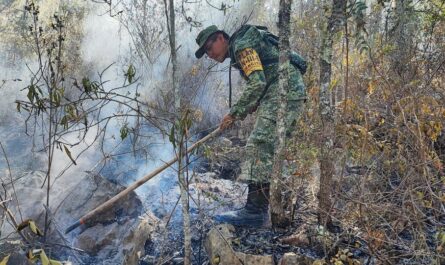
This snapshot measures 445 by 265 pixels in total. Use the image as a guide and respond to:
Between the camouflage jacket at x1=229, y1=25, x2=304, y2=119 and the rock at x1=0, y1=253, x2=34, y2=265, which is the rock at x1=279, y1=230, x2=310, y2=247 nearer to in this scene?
the camouflage jacket at x1=229, y1=25, x2=304, y2=119

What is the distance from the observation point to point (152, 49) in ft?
23.7

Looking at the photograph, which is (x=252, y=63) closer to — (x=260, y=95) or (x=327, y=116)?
(x=260, y=95)

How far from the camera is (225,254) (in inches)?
110

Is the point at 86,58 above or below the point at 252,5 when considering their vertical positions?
below

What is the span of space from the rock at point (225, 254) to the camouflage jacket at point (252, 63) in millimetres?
988

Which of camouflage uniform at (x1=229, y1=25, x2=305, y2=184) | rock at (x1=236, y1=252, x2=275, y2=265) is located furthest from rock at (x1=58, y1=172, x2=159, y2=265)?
camouflage uniform at (x1=229, y1=25, x2=305, y2=184)

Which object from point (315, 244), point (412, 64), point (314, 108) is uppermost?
point (412, 64)

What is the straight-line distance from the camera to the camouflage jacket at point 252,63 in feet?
10.3

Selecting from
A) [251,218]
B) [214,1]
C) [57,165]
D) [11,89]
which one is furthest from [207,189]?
[11,89]

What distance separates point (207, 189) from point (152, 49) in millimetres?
3904

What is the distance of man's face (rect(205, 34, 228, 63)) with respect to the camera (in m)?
3.47

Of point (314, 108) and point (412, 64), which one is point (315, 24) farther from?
point (314, 108)

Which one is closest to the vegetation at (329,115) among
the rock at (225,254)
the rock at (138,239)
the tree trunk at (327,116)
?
the tree trunk at (327,116)

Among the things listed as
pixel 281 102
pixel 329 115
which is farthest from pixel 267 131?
pixel 329 115
